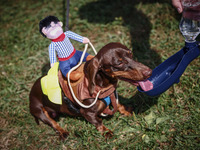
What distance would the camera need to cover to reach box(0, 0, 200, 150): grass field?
3383 millimetres

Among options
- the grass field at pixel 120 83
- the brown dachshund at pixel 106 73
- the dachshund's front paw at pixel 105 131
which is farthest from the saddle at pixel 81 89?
the grass field at pixel 120 83

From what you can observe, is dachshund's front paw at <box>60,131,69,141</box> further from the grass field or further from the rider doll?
the rider doll

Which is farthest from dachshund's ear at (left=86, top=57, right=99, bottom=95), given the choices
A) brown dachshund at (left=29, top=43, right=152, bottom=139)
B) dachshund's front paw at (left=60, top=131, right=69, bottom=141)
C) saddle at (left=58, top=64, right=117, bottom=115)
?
dachshund's front paw at (left=60, top=131, right=69, bottom=141)

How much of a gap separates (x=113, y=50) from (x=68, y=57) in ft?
2.58

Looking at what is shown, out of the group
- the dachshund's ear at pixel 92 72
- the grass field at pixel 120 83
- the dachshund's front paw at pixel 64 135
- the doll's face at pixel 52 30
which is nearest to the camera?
the dachshund's ear at pixel 92 72

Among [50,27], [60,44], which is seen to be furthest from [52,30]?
[60,44]

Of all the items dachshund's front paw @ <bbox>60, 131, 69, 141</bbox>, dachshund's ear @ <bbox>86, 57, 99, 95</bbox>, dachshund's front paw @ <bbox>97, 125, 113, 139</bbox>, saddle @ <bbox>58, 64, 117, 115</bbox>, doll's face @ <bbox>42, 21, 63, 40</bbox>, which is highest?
doll's face @ <bbox>42, 21, 63, 40</bbox>

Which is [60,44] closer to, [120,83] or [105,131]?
[105,131]

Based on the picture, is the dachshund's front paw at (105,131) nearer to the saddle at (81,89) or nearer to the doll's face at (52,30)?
the saddle at (81,89)

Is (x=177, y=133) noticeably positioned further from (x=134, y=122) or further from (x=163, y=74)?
(x=163, y=74)

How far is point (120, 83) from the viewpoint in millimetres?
4340

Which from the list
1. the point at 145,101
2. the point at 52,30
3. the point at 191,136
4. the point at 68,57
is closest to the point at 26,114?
the point at 68,57

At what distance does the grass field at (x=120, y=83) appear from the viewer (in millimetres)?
3383

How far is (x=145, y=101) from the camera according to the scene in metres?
3.82
